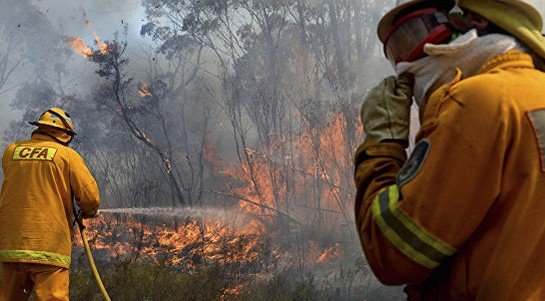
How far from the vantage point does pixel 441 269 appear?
1.08m

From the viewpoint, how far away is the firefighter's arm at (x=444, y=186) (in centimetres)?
95

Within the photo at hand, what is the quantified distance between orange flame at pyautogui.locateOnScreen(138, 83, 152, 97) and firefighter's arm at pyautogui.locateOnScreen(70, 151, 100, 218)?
1062 centimetres

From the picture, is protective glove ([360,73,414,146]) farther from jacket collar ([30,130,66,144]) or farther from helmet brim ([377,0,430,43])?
jacket collar ([30,130,66,144])

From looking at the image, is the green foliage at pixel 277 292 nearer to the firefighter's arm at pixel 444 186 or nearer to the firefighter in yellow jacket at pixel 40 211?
the firefighter in yellow jacket at pixel 40 211

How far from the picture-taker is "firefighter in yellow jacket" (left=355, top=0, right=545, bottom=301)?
3.13 ft

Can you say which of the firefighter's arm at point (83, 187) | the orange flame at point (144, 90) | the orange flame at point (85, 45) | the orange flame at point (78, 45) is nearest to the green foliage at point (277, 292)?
the firefighter's arm at point (83, 187)

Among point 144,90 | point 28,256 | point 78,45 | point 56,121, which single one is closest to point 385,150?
point 28,256

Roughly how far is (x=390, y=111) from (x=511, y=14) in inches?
13.4

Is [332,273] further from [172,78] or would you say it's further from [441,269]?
[172,78]

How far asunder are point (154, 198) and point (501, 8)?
11942 millimetres

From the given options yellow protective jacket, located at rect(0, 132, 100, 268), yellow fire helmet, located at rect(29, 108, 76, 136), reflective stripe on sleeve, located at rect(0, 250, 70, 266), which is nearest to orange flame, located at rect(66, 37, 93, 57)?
yellow fire helmet, located at rect(29, 108, 76, 136)

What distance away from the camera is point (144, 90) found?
46.5 feet

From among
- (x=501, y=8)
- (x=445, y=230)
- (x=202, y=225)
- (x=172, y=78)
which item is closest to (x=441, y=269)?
(x=445, y=230)

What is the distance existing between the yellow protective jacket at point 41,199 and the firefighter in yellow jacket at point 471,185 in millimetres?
2903
